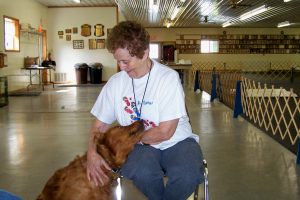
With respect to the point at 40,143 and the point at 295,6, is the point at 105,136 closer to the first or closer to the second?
the point at 40,143

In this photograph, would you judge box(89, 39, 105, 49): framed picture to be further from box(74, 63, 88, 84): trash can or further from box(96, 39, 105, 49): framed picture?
box(74, 63, 88, 84): trash can

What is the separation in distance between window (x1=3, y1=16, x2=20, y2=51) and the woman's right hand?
10849mm

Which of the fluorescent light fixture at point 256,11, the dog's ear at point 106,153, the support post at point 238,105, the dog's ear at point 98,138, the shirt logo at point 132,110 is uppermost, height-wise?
the fluorescent light fixture at point 256,11

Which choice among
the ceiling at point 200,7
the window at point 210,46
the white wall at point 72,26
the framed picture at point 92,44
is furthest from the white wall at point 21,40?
the window at point 210,46

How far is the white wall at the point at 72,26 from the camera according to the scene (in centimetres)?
1706

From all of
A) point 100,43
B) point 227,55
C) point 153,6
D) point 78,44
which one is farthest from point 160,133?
point 227,55

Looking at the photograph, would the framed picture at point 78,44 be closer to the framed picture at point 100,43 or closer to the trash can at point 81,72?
the framed picture at point 100,43

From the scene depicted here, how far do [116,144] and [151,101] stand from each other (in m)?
0.38

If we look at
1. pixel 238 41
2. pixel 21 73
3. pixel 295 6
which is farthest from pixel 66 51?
pixel 238 41

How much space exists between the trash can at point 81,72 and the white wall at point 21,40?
6.75 ft

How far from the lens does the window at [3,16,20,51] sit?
11.6 metres

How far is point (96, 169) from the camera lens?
1800 mm

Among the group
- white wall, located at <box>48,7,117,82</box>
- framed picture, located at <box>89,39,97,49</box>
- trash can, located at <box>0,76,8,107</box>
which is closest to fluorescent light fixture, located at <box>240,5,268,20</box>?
white wall, located at <box>48,7,117,82</box>

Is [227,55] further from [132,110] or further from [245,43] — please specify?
[132,110]
